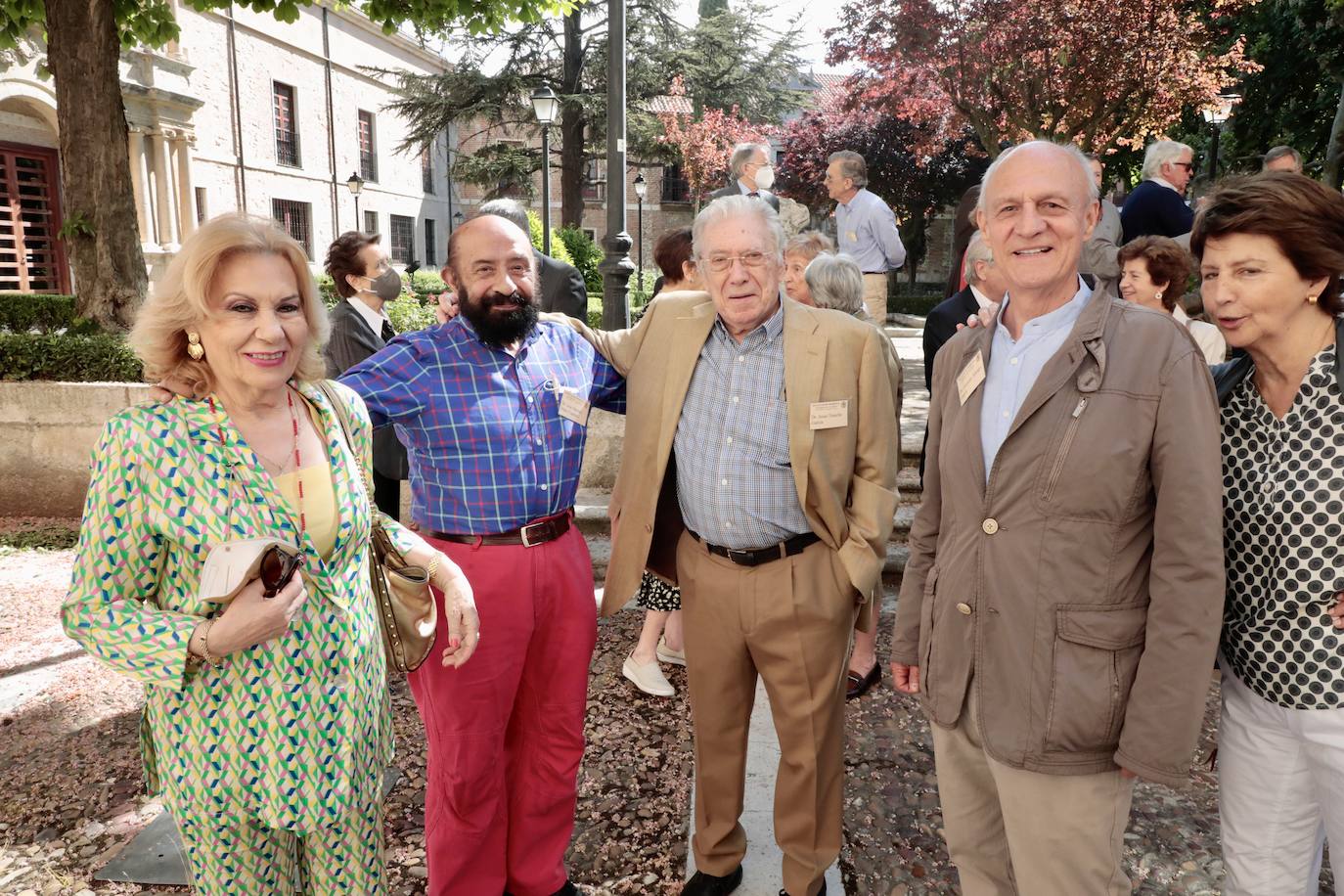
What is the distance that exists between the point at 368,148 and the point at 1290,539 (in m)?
35.4

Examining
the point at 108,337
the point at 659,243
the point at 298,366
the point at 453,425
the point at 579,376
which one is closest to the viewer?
the point at 298,366

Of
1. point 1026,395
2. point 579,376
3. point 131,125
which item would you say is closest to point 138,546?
point 579,376

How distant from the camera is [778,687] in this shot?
9.07ft

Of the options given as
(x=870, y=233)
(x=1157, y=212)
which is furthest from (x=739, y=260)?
(x=1157, y=212)

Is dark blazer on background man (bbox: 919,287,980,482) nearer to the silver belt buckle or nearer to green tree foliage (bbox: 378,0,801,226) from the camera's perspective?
the silver belt buckle

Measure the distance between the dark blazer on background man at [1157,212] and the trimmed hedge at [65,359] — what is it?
765cm

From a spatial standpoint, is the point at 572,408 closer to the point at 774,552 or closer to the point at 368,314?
the point at 774,552

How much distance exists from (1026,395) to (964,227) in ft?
11.6

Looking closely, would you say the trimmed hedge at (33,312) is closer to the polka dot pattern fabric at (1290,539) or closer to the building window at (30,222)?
the building window at (30,222)

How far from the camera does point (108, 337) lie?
24.3 ft

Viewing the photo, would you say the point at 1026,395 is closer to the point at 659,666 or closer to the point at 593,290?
the point at 659,666

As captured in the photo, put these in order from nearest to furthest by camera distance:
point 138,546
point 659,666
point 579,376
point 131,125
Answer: point 138,546, point 579,376, point 659,666, point 131,125

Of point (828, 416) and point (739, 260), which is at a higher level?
point (739, 260)

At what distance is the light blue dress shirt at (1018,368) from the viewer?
2.04 m
